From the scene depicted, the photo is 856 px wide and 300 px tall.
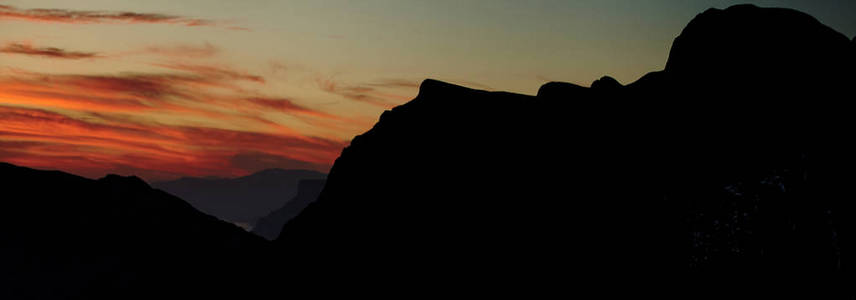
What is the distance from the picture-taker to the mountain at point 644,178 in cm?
1695

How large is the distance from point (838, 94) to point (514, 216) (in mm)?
9917

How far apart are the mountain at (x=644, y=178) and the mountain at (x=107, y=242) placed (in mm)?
11835

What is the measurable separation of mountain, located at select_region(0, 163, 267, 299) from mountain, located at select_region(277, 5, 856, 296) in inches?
466

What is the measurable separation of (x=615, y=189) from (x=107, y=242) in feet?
100

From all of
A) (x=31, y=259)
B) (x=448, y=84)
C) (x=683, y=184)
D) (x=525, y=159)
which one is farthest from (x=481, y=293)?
(x=31, y=259)

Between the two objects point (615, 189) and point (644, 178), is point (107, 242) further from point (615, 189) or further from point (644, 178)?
point (644, 178)

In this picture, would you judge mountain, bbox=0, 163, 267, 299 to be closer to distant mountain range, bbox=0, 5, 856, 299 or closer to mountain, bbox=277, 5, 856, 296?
distant mountain range, bbox=0, 5, 856, 299

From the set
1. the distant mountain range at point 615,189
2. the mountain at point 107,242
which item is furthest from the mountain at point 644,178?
the mountain at point 107,242

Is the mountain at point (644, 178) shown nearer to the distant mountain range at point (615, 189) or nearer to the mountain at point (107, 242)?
the distant mountain range at point (615, 189)

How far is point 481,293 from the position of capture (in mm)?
22078

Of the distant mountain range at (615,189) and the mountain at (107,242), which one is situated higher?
the distant mountain range at (615,189)

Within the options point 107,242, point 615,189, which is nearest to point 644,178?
point 615,189

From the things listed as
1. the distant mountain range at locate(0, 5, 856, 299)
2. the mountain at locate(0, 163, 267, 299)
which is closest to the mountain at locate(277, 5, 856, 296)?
the distant mountain range at locate(0, 5, 856, 299)

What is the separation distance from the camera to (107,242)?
38.6 metres
